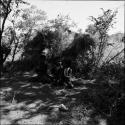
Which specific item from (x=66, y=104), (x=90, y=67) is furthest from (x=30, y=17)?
(x=66, y=104)

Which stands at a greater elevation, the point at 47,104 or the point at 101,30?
the point at 101,30

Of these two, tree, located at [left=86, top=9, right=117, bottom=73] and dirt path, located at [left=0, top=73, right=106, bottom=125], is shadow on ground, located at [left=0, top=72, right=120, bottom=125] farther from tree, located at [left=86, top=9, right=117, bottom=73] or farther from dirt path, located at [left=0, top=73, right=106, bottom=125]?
tree, located at [left=86, top=9, right=117, bottom=73]

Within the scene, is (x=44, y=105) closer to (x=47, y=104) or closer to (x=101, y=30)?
(x=47, y=104)

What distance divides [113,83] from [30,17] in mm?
9788

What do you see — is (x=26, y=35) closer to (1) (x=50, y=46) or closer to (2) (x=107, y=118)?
(1) (x=50, y=46)

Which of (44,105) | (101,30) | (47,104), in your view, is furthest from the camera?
(101,30)

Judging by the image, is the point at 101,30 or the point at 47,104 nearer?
the point at 47,104

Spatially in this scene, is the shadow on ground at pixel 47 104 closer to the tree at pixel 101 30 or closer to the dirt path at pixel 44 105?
the dirt path at pixel 44 105

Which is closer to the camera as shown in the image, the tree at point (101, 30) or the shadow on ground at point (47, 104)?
the shadow on ground at point (47, 104)

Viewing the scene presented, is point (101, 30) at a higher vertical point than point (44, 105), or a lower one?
higher

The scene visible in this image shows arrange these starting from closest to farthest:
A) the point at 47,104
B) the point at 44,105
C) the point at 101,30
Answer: the point at 44,105, the point at 47,104, the point at 101,30

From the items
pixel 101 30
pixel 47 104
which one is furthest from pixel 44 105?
pixel 101 30

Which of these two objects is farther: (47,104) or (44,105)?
(47,104)

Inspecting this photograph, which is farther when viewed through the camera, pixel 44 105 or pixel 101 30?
pixel 101 30
